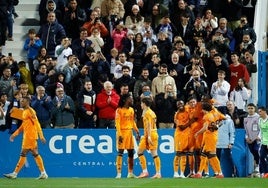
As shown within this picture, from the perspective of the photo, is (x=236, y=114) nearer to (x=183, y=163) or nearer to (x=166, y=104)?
(x=166, y=104)

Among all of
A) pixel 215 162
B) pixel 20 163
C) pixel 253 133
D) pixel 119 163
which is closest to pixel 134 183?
pixel 119 163

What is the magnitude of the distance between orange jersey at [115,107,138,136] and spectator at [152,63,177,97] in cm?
191

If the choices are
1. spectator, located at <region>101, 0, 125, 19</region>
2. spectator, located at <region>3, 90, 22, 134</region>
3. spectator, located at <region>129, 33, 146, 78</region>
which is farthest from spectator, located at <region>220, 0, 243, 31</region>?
spectator, located at <region>3, 90, 22, 134</region>

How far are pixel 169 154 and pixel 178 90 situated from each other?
6.12 ft

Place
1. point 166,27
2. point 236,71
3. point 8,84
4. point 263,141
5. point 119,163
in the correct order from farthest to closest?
point 166,27 < point 236,71 < point 8,84 < point 263,141 < point 119,163

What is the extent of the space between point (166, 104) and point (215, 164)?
7.90ft

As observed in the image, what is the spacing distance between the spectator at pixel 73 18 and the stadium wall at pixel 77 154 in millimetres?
4481

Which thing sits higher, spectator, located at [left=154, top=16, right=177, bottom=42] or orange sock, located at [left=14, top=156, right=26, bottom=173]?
spectator, located at [left=154, top=16, right=177, bottom=42]

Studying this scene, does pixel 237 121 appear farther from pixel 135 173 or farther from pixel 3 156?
pixel 3 156

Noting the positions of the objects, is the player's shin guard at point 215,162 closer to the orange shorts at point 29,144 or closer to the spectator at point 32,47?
the orange shorts at point 29,144

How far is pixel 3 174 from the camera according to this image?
27.5m

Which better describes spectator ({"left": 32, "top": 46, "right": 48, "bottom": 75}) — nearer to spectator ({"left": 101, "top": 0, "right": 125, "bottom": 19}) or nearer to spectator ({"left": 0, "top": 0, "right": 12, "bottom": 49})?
spectator ({"left": 0, "top": 0, "right": 12, "bottom": 49})

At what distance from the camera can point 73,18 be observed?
30.9 m

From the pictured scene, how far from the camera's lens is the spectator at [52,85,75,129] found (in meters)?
27.5
